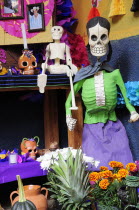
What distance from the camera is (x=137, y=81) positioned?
2.97 meters

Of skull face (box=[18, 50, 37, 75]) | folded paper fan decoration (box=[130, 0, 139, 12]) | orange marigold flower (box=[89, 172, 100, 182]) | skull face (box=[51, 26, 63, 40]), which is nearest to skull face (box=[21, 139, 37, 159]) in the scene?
skull face (box=[18, 50, 37, 75])

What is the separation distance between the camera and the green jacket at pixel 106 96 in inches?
115

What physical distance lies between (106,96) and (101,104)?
6cm

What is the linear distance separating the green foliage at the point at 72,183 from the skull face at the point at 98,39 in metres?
0.70

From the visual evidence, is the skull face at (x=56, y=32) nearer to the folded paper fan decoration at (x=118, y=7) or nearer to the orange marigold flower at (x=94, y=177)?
the folded paper fan decoration at (x=118, y=7)

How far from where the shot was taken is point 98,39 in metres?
2.89

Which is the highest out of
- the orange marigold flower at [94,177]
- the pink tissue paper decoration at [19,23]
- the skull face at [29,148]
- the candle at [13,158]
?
the pink tissue paper decoration at [19,23]

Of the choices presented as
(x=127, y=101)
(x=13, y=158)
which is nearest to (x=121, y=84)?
(x=127, y=101)

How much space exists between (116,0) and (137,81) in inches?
24.8

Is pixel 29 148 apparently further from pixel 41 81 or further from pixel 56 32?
pixel 56 32

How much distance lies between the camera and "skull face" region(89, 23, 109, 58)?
2.90 metres

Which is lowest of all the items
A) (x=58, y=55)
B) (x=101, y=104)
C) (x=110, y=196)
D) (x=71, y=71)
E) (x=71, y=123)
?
(x=110, y=196)

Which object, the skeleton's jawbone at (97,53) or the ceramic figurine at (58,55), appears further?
the ceramic figurine at (58,55)

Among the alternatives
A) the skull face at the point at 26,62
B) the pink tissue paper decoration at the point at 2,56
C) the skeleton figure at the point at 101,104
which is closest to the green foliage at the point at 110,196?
the skeleton figure at the point at 101,104
